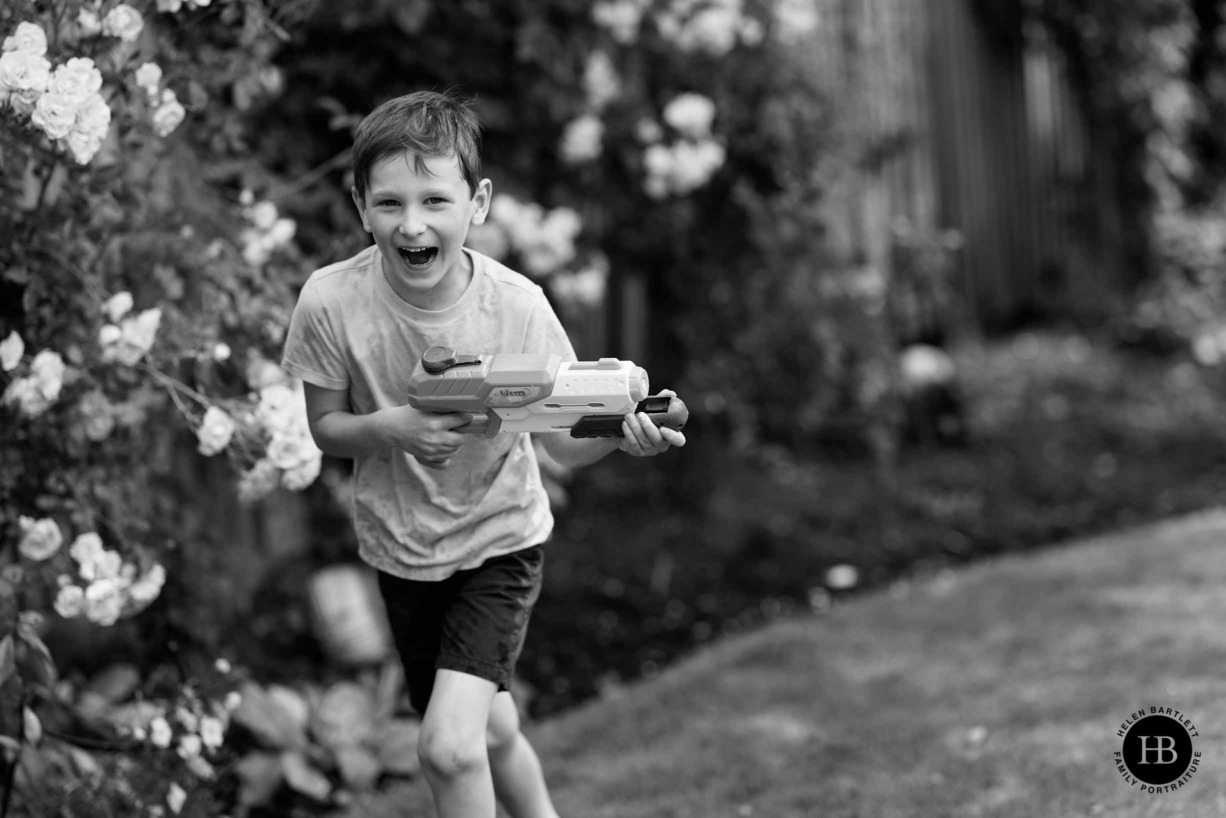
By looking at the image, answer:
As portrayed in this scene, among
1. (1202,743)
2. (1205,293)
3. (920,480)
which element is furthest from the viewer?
(1205,293)

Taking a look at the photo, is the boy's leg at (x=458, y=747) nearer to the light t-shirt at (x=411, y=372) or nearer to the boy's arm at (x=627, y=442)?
the light t-shirt at (x=411, y=372)

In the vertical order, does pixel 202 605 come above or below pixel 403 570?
below

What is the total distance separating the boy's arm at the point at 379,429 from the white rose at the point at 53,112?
601mm

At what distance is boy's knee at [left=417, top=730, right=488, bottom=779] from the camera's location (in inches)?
99.0

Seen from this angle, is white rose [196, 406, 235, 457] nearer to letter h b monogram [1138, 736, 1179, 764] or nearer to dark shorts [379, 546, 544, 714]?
dark shorts [379, 546, 544, 714]

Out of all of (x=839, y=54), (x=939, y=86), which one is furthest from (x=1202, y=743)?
(x=939, y=86)

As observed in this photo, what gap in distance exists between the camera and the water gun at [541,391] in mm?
2418

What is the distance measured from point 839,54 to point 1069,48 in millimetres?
2618

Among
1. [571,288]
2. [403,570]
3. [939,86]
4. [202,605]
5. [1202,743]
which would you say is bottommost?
[1202,743]

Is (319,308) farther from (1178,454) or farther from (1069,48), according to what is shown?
(1069,48)

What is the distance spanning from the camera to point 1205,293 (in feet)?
26.3

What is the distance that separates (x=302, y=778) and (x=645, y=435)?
1702mm

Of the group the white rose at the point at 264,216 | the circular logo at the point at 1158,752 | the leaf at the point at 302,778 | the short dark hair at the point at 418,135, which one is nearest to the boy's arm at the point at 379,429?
the short dark hair at the point at 418,135

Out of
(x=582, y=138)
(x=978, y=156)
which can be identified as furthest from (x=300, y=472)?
(x=978, y=156)
